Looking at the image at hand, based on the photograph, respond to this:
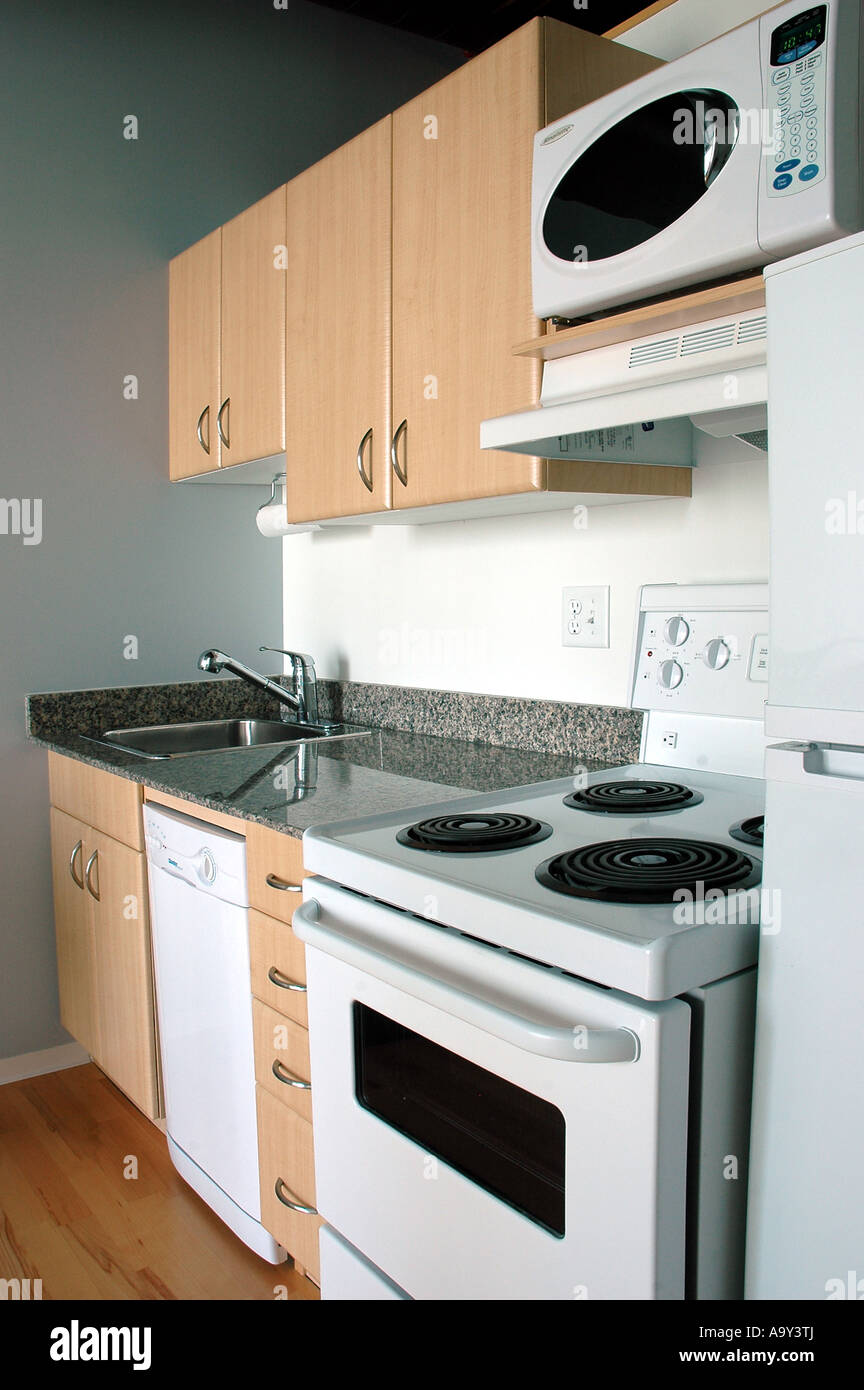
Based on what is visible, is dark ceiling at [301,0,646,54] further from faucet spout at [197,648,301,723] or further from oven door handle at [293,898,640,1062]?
oven door handle at [293,898,640,1062]

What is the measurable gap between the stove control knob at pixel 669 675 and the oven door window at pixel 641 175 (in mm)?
616

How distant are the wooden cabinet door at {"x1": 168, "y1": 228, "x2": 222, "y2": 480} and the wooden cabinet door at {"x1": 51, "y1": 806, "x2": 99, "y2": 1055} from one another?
0.97 m

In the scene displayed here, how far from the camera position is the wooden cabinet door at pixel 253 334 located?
213 centimetres

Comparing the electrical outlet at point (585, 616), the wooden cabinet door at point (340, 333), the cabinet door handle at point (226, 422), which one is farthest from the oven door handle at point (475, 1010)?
the cabinet door handle at point (226, 422)

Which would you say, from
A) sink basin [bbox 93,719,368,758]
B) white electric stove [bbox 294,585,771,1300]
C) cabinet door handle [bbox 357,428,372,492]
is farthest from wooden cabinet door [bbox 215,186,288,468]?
white electric stove [bbox 294,585,771,1300]

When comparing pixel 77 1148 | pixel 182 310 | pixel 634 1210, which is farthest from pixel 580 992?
pixel 182 310

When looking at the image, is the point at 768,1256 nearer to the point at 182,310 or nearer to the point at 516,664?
the point at 516,664

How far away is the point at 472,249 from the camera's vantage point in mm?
1572

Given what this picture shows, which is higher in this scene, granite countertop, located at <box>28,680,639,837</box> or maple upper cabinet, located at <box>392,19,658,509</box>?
maple upper cabinet, located at <box>392,19,658,509</box>

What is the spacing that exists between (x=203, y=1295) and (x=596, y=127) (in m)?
1.92

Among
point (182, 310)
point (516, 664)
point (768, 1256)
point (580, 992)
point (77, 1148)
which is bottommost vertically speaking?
point (77, 1148)

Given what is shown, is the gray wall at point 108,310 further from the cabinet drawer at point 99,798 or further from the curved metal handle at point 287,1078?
the curved metal handle at point 287,1078

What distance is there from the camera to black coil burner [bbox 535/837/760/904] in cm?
100

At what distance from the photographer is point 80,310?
246 centimetres
